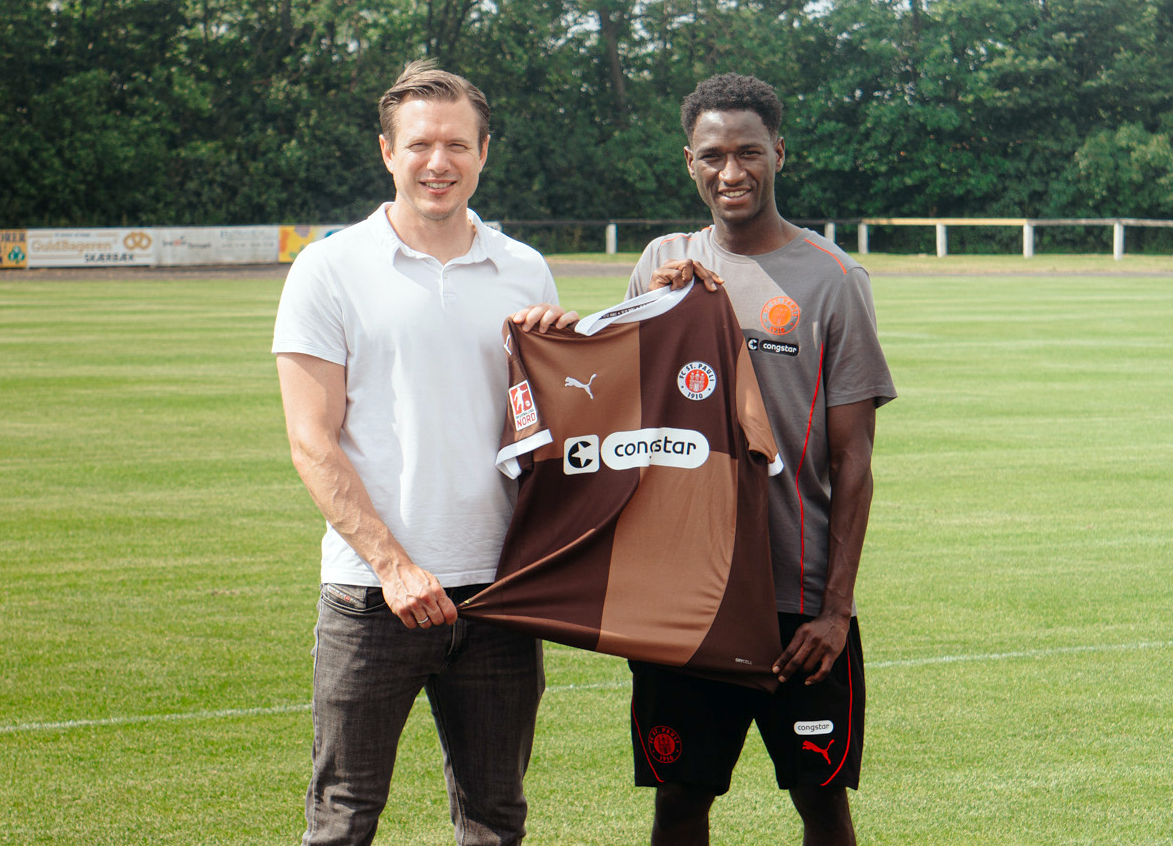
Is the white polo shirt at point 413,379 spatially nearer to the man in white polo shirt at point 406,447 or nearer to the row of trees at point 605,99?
the man in white polo shirt at point 406,447

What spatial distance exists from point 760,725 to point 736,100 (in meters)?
1.57

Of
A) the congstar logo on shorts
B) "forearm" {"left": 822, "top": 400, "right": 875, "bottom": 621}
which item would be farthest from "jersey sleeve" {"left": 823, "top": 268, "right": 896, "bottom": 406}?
the congstar logo on shorts

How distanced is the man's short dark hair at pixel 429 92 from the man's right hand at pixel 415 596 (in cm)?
103

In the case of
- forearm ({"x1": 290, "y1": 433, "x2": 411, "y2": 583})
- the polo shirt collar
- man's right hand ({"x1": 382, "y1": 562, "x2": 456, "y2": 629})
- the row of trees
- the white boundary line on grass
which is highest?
the row of trees

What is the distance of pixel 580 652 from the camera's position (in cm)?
683

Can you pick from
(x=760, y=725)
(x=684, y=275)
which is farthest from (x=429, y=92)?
(x=760, y=725)

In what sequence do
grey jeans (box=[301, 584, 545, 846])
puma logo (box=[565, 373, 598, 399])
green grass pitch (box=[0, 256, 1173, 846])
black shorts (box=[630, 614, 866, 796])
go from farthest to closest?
green grass pitch (box=[0, 256, 1173, 846]) < black shorts (box=[630, 614, 866, 796]) < puma logo (box=[565, 373, 598, 399]) < grey jeans (box=[301, 584, 545, 846])

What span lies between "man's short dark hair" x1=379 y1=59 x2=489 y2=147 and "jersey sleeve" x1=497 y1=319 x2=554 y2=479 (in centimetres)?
50

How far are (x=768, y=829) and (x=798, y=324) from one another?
6.86ft

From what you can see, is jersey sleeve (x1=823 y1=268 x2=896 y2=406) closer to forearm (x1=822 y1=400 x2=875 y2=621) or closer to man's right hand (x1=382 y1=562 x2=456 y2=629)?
forearm (x1=822 y1=400 x2=875 y2=621)

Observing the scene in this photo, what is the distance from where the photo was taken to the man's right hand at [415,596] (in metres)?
3.16

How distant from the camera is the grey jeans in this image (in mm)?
3285

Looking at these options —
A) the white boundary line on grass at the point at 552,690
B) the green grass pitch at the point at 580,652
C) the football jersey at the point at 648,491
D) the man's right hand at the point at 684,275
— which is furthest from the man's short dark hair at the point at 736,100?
the white boundary line on grass at the point at 552,690

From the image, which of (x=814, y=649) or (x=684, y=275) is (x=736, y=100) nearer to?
(x=684, y=275)
